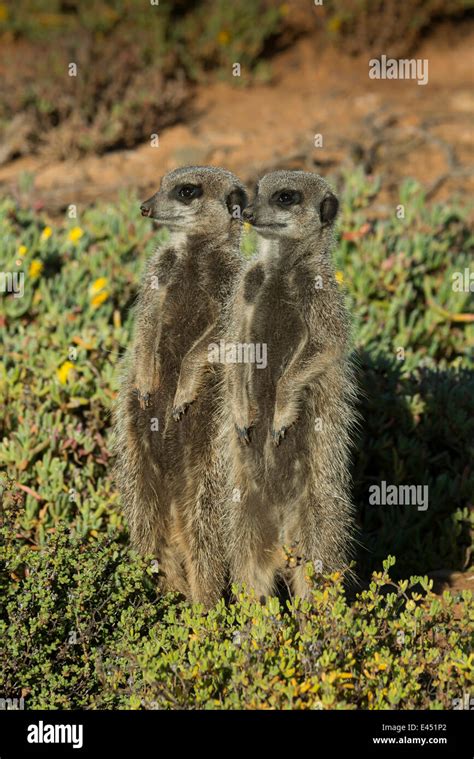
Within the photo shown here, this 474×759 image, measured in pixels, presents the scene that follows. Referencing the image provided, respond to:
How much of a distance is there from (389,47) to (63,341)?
751 centimetres

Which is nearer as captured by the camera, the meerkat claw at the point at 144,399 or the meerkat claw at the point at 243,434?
the meerkat claw at the point at 243,434

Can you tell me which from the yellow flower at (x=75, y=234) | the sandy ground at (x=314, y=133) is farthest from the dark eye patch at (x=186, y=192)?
the sandy ground at (x=314, y=133)

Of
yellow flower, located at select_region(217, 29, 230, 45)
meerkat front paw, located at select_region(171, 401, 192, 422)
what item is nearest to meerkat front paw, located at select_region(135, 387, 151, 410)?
meerkat front paw, located at select_region(171, 401, 192, 422)

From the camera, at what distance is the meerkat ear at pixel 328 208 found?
4355mm

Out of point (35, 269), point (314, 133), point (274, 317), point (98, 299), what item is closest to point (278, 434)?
point (274, 317)

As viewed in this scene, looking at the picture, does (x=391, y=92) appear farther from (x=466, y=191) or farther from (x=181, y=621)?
(x=181, y=621)

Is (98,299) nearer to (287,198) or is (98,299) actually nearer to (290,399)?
(287,198)

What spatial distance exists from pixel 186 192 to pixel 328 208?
656mm

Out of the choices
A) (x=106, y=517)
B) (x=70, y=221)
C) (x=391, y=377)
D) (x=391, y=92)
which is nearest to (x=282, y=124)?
(x=391, y=92)

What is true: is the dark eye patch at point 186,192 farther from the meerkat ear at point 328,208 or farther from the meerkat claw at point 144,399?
the meerkat claw at point 144,399

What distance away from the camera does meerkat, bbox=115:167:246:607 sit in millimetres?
4543

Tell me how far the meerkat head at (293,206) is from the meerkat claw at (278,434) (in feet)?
2.66

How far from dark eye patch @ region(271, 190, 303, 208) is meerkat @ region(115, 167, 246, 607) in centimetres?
28

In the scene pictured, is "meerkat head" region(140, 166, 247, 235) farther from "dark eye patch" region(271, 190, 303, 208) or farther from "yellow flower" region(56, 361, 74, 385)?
"yellow flower" region(56, 361, 74, 385)
